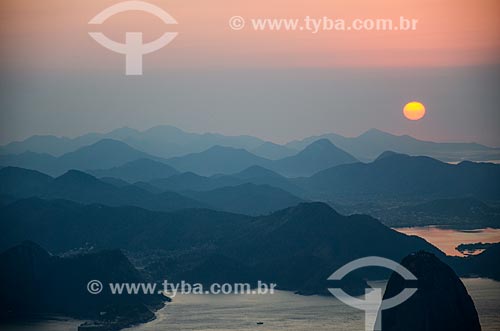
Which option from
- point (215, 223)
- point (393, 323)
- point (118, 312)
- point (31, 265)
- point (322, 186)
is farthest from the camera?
point (322, 186)

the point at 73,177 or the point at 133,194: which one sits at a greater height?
the point at 73,177

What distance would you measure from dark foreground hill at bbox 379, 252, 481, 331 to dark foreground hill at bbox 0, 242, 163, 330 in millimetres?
4523

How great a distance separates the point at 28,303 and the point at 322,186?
12.6 metres

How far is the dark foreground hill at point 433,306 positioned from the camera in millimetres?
13289

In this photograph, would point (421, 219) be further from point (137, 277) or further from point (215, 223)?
point (137, 277)

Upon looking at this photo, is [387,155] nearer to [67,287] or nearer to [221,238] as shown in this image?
[221,238]

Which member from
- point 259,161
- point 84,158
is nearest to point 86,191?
point 84,158

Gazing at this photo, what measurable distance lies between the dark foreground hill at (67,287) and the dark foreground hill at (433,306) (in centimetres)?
452

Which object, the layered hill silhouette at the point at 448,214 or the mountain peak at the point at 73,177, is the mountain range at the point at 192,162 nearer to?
the mountain peak at the point at 73,177

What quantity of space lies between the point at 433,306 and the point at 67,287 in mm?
6736

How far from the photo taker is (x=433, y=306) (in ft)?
43.9

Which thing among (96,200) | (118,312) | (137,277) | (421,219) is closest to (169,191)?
(96,200)

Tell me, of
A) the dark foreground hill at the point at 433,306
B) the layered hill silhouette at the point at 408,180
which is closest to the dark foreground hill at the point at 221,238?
the layered hill silhouette at the point at 408,180

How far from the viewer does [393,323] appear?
531 inches
